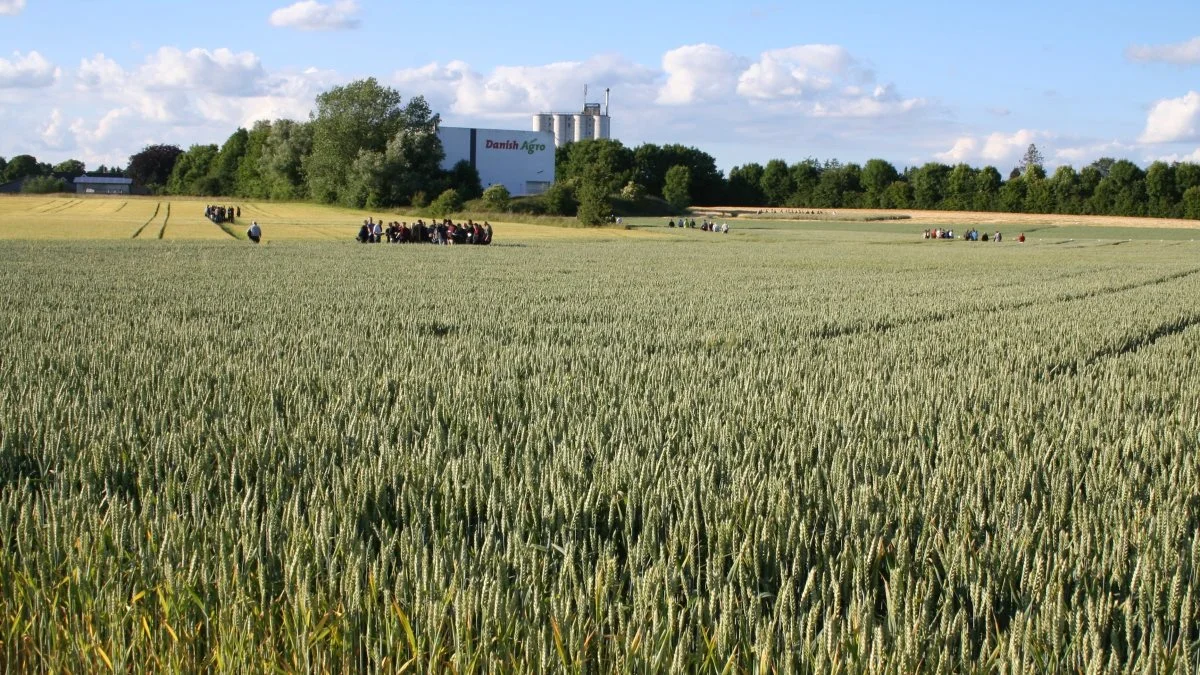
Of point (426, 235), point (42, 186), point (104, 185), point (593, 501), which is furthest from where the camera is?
point (104, 185)

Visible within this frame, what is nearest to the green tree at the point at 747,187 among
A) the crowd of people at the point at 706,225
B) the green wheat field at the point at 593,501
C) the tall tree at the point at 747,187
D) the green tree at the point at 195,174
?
the tall tree at the point at 747,187

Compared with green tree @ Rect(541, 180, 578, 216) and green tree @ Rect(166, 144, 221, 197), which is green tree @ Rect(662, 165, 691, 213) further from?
green tree @ Rect(166, 144, 221, 197)

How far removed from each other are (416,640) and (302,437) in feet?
9.91

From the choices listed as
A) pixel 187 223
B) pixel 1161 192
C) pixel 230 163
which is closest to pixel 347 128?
pixel 187 223

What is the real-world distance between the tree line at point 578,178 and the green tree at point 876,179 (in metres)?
0.12

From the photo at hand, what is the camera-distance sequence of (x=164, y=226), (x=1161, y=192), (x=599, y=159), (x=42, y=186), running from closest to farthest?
(x=164, y=226), (x=1161, y=192), (x=42, y=186), (x=599, y=159)

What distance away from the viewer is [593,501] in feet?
15.1

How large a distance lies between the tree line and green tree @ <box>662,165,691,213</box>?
0.17 m

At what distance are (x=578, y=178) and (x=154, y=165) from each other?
295 ft

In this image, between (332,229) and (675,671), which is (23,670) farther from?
(332,229)

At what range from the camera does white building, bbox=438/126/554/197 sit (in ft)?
340

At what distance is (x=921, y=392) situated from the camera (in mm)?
8156

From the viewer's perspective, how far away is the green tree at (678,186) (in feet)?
434

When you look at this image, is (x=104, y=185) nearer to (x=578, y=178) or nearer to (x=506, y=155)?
(x=506, y=155)
